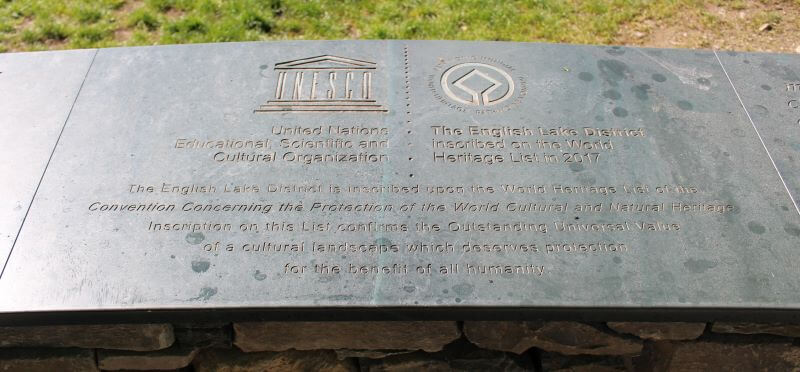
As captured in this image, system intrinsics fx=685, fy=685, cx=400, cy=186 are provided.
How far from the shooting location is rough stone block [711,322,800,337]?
231 cm

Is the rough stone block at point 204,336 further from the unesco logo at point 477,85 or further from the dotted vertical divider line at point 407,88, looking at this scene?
the unesco logo at point 477,85

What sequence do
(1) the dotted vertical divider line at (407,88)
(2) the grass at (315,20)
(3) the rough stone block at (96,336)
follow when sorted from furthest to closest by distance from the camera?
(2) the grass at (315,20)
(1) the dotted vertical divider line at (407,88)
(3) the rough stone block at (96,336)

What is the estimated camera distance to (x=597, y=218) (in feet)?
7.63

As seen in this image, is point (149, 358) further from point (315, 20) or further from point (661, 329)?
point (315, 20)

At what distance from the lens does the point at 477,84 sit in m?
2.88

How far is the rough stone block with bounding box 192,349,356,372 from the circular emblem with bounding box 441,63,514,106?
1.15m

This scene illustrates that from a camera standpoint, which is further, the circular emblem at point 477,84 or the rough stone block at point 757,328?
the circular emblem at point 477,84

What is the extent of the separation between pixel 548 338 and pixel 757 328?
72 centimetres

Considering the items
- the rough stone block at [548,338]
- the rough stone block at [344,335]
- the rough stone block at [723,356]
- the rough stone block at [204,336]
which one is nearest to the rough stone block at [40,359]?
the rough stone block at [204,336]

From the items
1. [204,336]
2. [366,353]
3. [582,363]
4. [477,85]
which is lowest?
[582,363]

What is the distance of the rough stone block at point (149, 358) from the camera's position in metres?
2.29

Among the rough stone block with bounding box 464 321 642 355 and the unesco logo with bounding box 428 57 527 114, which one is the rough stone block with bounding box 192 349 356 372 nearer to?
the rough stone block with bounding box 464 321 642 355

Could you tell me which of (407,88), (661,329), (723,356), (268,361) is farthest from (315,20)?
(723,356)

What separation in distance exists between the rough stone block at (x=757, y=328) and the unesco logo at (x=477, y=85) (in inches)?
44.1
